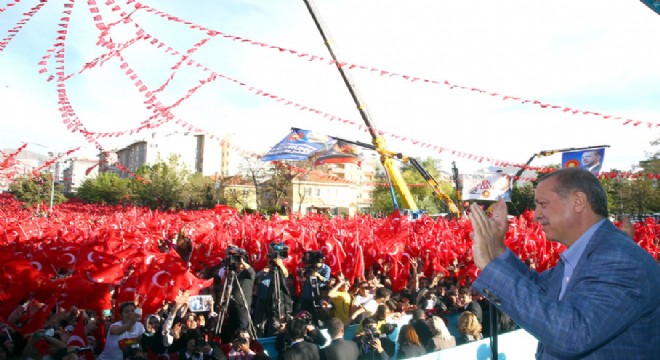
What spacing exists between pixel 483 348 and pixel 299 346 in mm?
1989

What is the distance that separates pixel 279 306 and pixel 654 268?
5.27 m

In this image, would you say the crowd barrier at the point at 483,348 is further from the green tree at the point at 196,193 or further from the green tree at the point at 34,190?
the green tree at the point at 196,193

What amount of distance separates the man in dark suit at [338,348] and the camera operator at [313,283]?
118cm

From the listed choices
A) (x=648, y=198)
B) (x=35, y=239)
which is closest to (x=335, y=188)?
(x=648, y=198)

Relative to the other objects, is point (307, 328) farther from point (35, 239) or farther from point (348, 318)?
point (35, 239)

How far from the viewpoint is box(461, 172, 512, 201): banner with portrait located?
1802cm

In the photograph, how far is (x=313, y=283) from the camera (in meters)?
6.76

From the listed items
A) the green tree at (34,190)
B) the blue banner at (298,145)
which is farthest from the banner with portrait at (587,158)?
the green tree at (34,190)

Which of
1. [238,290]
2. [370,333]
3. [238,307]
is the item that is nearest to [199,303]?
[238,307]

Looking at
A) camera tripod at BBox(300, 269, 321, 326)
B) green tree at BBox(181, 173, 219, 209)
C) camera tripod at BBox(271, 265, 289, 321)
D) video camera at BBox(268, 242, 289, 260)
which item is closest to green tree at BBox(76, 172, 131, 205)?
green tree at BBox(181, 173, 219, 209)

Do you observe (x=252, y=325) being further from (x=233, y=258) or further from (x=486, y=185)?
(x=486, y=185)

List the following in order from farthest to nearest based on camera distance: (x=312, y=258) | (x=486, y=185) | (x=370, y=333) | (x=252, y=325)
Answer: (x=486, y=185) < (x=312, y=258) < (x=252, y=325) < (x=370, y=333)

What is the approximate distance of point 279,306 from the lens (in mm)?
6336

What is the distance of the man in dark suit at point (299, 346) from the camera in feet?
15.6
